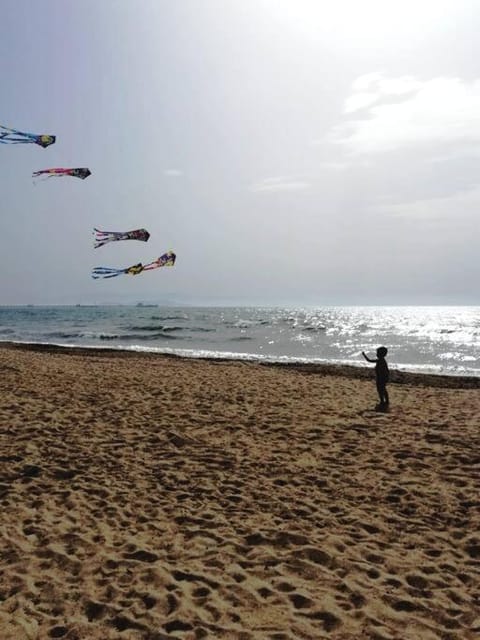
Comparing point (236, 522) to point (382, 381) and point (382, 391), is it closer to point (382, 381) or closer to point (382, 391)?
point (382, 391)

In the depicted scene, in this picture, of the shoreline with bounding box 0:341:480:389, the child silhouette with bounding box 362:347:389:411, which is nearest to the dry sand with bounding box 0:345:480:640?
the child silhouette with bounding box 362:347:389:411

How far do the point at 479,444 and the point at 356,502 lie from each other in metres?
3.94

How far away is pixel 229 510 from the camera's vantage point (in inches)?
248

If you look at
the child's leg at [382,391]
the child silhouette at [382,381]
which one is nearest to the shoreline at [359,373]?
the child silhouette at [382,381]

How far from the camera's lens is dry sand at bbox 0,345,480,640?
4.11m

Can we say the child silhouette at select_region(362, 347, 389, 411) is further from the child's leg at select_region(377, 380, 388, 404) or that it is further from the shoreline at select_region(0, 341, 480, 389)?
the shoreline at select_region(0, 341, 480, 389)

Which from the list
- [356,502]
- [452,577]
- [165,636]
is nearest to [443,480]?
[356,502]

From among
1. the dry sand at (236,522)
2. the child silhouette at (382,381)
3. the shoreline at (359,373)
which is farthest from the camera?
the shoreline at (359,373)

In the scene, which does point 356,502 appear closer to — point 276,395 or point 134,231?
point 276,395

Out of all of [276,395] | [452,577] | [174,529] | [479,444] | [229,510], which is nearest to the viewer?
[452,577]

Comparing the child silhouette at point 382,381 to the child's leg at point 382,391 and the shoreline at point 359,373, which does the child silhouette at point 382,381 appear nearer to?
the child's leg at point 382,391

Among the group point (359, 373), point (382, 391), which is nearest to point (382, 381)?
point (382, 391)

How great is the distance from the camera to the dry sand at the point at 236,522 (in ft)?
13.5

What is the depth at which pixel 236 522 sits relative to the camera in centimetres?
592
